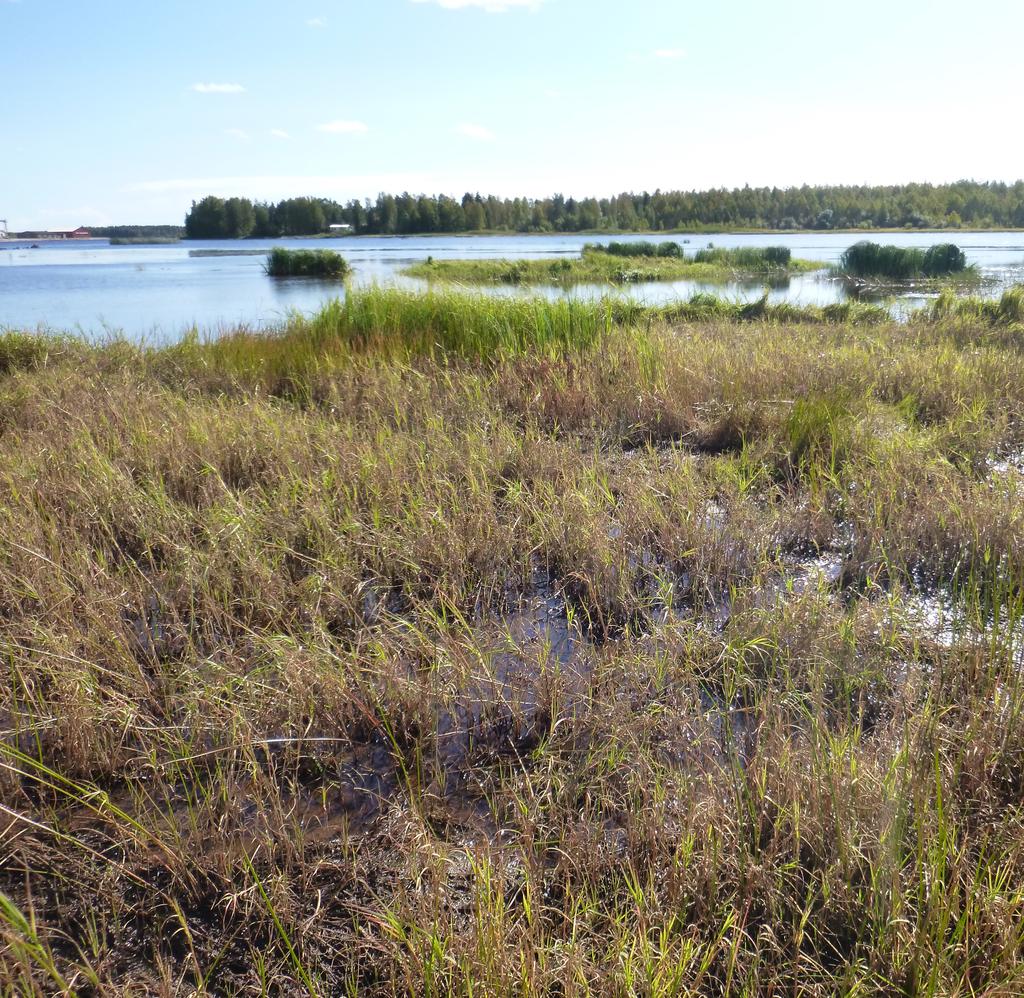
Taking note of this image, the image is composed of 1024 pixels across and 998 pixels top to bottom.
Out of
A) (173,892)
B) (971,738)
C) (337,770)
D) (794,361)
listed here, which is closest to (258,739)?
(337,770)

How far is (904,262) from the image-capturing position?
795 inches

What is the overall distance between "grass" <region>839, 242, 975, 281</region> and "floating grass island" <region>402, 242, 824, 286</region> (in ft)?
12.3

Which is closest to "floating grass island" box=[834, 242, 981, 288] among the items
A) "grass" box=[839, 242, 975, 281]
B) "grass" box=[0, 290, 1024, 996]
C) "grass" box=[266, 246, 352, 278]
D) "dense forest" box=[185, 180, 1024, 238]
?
"grass" box=[839, 242, 975, 281]

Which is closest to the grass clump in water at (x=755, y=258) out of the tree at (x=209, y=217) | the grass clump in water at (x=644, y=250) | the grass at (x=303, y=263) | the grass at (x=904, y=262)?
the grass clump in water at (x=644, y=250)

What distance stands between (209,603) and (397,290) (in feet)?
22.1

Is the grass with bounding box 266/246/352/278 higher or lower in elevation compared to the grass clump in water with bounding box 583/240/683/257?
lower

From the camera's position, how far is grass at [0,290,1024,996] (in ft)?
5.29

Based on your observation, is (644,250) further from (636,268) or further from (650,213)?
(650,213)

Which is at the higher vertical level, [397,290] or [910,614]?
[397,290]

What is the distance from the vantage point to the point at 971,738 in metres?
2.06

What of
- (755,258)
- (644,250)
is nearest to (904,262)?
(755,258)

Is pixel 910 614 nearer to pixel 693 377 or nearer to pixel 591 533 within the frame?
pixel 591 533

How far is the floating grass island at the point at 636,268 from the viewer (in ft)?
74.7

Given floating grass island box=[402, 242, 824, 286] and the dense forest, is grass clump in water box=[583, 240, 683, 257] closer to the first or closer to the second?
→ floating grass island box=[402, 242, 824, 286]
